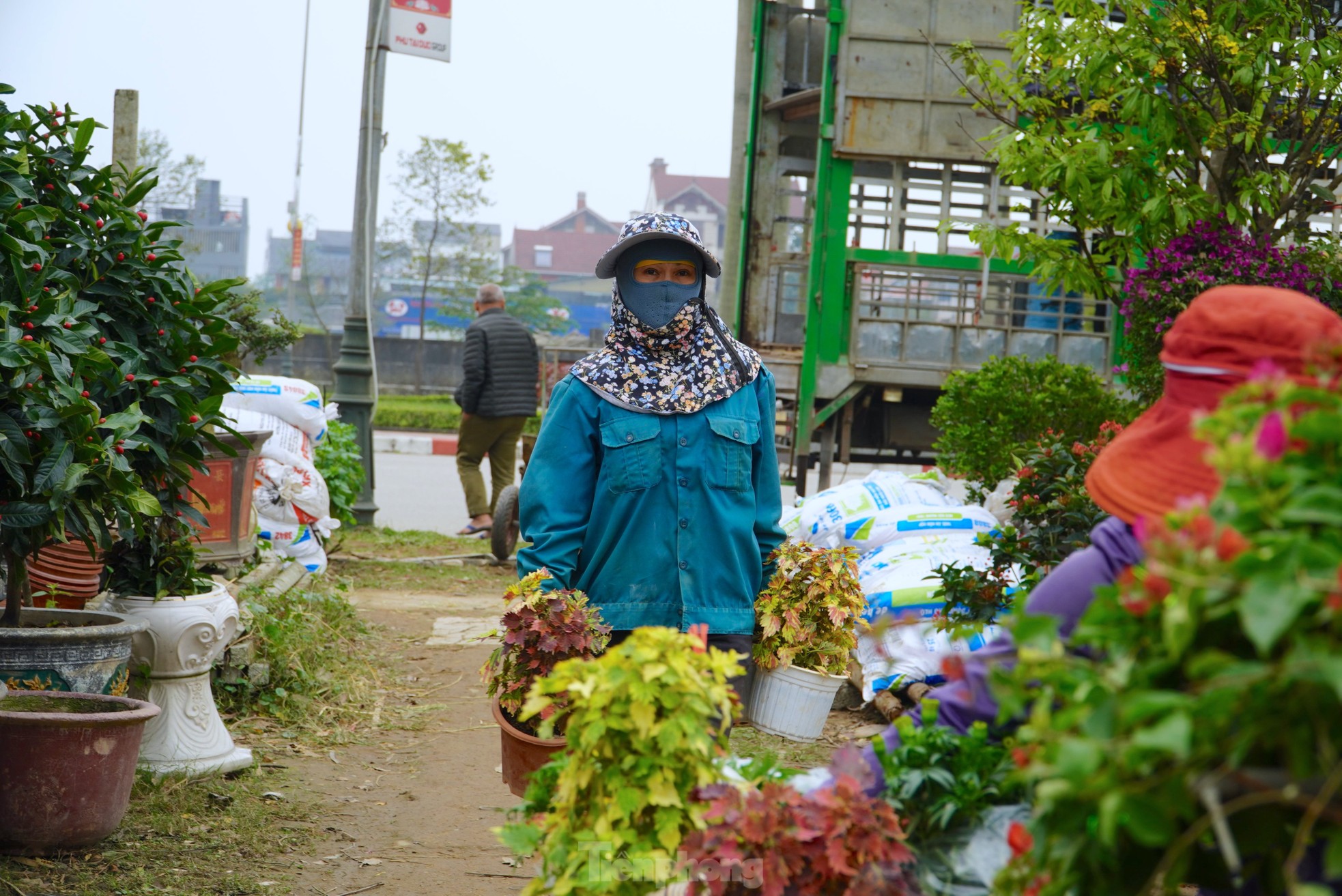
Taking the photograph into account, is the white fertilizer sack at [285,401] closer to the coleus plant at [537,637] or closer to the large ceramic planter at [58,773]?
the large ceramic planter at [58,773]

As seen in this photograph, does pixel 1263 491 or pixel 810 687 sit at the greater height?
pixel 1263 491

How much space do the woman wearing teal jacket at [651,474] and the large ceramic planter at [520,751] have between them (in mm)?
389

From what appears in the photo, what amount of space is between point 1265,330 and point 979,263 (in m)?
8.05

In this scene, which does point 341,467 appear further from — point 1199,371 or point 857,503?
point 1199,371

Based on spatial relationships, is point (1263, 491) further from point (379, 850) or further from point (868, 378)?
point (868, 378)

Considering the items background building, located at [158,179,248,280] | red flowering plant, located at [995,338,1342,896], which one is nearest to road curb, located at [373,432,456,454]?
red flowering plant, located at [995,338,1342,896]

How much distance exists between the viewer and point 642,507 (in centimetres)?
310

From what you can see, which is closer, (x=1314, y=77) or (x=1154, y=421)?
(x=1154, y=421)

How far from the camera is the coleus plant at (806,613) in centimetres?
324

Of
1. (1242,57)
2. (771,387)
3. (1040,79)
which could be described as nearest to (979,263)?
(1040,79)

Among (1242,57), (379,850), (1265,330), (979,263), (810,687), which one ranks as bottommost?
(379,850)

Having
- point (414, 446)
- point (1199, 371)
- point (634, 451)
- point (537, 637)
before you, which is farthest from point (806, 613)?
point (414, 446)

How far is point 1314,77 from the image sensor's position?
4809 millimetres

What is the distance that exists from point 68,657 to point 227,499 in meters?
2.04
